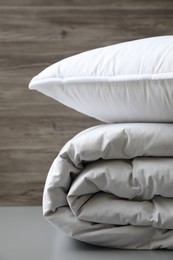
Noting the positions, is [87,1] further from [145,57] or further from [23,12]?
[145,57]

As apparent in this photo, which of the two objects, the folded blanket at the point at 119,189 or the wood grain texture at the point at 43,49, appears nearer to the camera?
the folded blanket at the point at 119,189

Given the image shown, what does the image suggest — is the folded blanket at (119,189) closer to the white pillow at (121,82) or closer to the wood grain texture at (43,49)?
the white pillow at (121,82)

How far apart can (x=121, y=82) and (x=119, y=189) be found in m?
0.21

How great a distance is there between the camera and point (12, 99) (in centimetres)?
160

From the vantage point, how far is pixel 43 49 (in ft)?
5.23

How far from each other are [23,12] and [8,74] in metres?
0.20

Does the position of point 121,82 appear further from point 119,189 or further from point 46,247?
point 46,247

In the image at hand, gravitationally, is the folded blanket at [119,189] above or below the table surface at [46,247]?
above

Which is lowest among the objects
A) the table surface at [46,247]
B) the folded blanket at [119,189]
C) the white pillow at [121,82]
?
the table surface at [46,247]

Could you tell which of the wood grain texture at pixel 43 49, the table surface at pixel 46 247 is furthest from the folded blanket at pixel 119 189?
the wood grain texture at pixel 43 49

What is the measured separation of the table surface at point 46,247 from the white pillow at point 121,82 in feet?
0.88

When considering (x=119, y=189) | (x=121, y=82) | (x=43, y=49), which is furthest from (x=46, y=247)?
(x=43, y=49)

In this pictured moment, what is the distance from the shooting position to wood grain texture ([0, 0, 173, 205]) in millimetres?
1581

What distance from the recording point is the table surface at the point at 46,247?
939 millimetres
